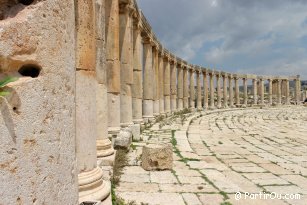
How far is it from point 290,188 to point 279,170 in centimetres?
163

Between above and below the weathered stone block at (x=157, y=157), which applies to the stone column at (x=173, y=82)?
above

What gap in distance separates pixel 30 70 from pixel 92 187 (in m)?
2.85

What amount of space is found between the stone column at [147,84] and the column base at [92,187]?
46.6ft

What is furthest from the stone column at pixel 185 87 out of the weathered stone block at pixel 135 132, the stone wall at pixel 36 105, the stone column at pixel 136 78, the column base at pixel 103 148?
the stone wall at pixel 36 105

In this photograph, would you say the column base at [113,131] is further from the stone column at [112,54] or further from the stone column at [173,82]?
the stone column at [173,82]

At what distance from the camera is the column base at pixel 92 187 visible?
4524 millimetres

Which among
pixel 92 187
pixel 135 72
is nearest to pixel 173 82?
pixel 135 72

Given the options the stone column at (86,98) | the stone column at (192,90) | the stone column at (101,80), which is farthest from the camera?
the stone column at (192,90)

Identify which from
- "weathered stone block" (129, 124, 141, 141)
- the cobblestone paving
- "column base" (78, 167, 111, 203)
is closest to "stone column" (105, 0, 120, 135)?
the cobblestone paving

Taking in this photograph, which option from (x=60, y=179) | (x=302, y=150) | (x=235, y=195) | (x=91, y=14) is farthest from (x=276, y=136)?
(x=60, y=179)

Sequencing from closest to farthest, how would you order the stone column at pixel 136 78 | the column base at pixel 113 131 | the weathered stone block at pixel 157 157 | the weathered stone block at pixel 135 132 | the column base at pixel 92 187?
the column base at pixel 92 187
the weathered stone block at pixel 157 157
the column base at pixel 113 131
the weathered stone block at pixel 135 132
the stone column at pixel 136 78

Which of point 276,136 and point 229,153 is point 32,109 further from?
point 276,136

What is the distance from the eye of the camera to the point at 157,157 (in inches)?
314

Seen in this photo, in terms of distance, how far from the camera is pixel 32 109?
2.13 meters
